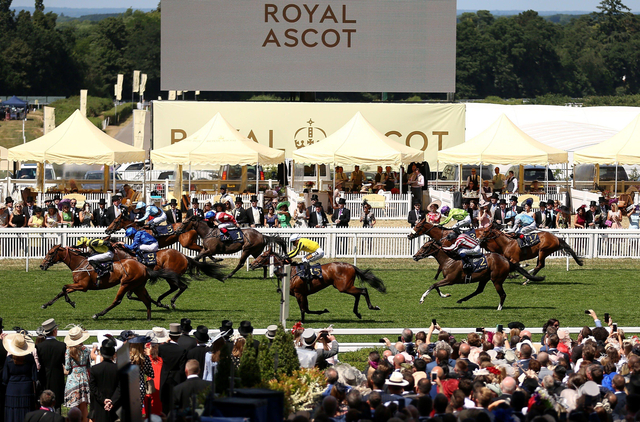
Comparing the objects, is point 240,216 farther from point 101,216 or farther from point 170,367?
point 170,367

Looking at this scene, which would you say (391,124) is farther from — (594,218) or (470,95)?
(470,95)

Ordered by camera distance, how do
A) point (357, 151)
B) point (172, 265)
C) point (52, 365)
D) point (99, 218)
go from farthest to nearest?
point (357, 151)
point (99, 218)
point (172, 265)
point (52, 365)

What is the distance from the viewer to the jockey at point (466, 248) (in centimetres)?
1432

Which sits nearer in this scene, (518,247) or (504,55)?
(518,247)

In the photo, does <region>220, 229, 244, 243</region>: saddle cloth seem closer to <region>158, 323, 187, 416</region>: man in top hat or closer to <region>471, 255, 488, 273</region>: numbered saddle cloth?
<region>471, 255, 488, 273</region>: numbered saddle cloth

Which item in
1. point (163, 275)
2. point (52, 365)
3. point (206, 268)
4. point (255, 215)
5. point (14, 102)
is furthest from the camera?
point (14, 102)

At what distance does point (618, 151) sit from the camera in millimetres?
25250

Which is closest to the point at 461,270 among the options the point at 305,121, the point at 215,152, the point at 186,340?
the point at 186,340

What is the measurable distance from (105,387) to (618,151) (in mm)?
20728

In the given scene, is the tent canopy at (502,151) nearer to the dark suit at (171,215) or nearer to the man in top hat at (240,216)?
the man in top hat at (240,216)

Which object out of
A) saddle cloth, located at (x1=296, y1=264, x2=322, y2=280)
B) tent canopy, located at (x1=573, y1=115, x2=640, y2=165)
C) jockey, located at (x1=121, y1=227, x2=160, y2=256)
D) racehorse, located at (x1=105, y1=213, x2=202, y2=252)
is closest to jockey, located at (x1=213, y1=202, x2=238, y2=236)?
racehorse, located at (x1=105, y1=213, x2=202, y2=252)

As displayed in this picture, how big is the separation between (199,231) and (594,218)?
9607 mm

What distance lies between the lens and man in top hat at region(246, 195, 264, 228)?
2089 centimetres

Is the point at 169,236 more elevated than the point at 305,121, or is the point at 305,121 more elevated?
the point at 305,121
